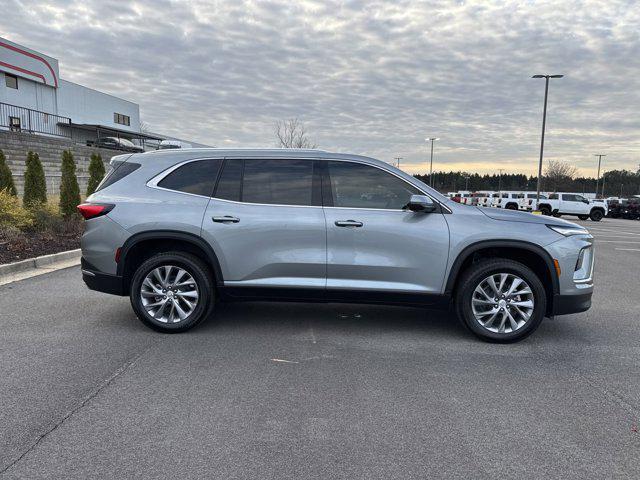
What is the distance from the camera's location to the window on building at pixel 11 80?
1174 inches

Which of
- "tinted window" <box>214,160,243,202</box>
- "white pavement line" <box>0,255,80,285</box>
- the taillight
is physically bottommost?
"white pavement line" <box>0,255,80,285</box>

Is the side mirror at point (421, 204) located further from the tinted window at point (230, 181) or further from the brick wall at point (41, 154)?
the brick wall at point (41, 154)

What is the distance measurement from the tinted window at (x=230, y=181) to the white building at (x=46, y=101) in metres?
25.6

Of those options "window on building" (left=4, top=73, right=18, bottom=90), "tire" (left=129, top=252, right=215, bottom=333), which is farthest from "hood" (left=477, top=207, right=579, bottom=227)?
"window on building" (left=4, top=73, right=18, bottom=90)

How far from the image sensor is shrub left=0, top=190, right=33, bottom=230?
9508 mm

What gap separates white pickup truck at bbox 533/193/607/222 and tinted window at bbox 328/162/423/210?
94.7 feet

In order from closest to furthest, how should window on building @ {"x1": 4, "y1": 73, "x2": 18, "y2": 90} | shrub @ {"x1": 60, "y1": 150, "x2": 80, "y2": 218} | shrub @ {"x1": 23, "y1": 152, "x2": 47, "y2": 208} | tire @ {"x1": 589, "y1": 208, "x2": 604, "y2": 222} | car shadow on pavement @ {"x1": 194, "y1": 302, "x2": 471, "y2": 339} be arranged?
car shadow on pavement @ {"x1": 194, "y1": 302, "x2": 471, "y2": 339}, shrub @ {"x1": 23, "y1": 152, "x2": 47, "y2": 208}, shrub @ {"x1": 60, "y1": 150, "x2": 80, "y2": 218}, window on building @ {"x1": 4, "y1": 73, "x2": 18, "y2": 90}, tire @ {"x1": 589, "y1": 208, "x2": 604, "y2": 222}

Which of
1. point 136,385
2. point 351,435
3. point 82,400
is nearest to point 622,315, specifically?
point 351,435

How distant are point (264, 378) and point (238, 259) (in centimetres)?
139

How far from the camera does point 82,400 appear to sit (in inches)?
132

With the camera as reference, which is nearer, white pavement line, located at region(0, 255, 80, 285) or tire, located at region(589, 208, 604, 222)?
white pavement line, located at region(0, 255, 80, 285)

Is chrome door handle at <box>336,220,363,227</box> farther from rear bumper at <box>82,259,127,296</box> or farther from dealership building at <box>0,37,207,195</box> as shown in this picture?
dealership building at <box>0,37,207,195</box>

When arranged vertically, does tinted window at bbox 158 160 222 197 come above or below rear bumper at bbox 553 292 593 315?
above

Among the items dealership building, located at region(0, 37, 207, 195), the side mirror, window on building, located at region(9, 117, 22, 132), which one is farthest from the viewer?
window on building, located at region(9, 117, 22, 132)
